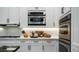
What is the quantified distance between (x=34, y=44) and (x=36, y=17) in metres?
0.57

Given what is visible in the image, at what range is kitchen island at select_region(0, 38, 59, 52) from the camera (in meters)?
2.74

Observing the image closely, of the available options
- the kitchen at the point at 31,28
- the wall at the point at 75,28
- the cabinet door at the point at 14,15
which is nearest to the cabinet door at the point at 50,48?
the kitchen at the point at 31,28

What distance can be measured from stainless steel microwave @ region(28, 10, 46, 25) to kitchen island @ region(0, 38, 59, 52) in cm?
41

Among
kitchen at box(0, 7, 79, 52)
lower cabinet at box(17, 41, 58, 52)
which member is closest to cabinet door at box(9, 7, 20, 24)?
kitchen at box(0, 7, 79, 52)

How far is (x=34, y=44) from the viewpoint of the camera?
108 inches

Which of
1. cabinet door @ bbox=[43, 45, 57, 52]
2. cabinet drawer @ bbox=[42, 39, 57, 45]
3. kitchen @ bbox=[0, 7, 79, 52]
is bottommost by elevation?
cabinet door @ bbox=[43, 45, 57, 52]

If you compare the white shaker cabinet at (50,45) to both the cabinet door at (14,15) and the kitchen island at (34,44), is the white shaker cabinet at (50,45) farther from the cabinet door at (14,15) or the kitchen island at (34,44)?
the cabinet door at (14,15)

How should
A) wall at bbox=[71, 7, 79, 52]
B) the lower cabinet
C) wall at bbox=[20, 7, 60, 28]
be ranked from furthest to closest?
wall at bbox=[20, 7, 60, 28] < the lower cabinet < wall at bbox=[71, 7, 79, 52]

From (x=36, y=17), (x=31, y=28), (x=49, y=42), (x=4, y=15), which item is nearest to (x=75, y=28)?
(x=49, y=42)

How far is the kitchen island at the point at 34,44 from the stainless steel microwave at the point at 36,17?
41cm

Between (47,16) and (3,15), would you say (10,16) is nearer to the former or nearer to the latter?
(3,15)

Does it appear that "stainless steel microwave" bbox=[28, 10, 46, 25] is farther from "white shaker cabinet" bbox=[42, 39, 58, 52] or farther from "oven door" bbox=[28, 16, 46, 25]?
"white shaker cabinet" bbox=[42, 39, 58, 52]
